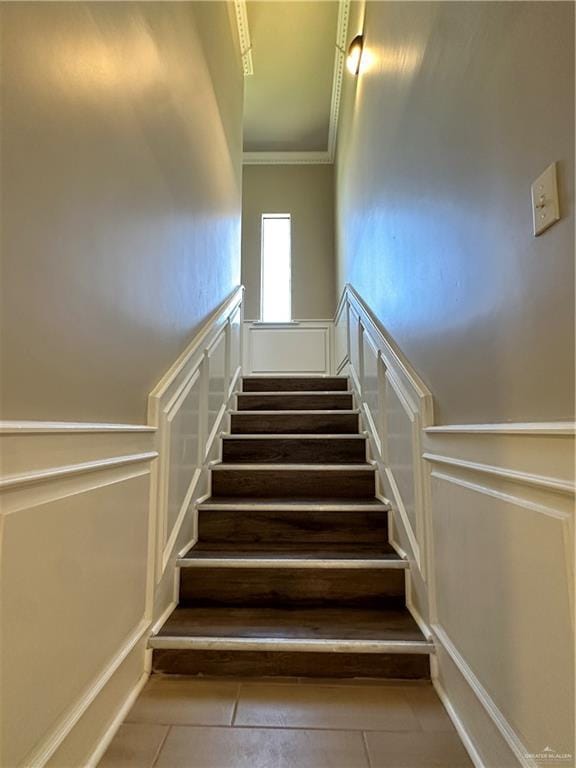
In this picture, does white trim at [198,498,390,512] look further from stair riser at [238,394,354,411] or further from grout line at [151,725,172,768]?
stair riser at [238,394,354,411]

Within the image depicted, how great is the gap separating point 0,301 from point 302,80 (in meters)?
4.66

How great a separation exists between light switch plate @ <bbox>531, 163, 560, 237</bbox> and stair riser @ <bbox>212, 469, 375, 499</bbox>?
1.58m

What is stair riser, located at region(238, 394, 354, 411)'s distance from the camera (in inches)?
116

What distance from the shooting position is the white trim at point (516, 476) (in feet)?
2.34

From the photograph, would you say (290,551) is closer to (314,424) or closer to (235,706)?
(235,706)

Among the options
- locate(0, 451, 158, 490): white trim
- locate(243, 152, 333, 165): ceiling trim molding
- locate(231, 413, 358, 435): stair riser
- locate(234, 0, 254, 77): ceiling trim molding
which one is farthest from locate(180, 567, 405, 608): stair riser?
locate(243, 152, 333, 165): ceiling trim molding

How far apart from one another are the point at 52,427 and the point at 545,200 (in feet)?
3.42

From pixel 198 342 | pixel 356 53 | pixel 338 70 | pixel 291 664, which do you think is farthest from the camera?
pixel 338 70

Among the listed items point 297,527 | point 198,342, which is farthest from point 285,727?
point 198,342

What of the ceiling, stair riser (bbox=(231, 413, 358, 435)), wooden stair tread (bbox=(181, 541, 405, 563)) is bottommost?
wooden stair tread (bbox=(181, 541, 405, 563))

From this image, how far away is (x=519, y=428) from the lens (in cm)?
83

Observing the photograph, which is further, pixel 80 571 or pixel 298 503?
pixel 298 503

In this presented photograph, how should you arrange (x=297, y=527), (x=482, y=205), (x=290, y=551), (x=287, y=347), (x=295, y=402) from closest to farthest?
1. (x=482, y=205)
2. (x=290, y=551)
3. (x=297, y=527)
4. (x=295, y=402)
5. (x=287, y=347)

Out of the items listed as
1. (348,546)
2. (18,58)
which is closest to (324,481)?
(348,546)
